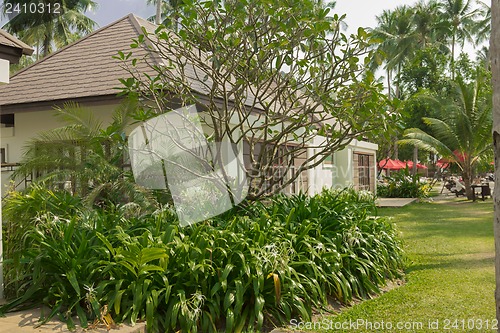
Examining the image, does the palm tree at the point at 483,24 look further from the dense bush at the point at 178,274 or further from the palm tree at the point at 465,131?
the dense bush at the point at 178,274

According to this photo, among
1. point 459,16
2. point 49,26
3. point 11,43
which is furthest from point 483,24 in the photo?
point 11,43

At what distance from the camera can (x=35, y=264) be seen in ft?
16.3

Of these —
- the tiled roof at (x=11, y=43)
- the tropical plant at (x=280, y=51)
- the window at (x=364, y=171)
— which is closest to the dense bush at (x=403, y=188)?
the window at (x=364, y=171)

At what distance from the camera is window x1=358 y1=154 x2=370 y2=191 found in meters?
22.2

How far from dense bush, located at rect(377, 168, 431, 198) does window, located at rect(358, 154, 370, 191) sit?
210cm

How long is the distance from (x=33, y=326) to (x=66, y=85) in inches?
279

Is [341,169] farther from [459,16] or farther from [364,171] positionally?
[459,16]

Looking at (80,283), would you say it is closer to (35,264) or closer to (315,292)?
(35,264)

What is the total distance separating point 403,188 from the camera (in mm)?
24469

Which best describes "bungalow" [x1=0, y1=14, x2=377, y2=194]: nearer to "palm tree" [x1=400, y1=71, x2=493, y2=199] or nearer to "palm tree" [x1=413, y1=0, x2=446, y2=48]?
"palm tree" [x1=400, y1=71, x2=493, y2=199]

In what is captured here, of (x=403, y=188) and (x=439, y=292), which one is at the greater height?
(x=403, y=188)

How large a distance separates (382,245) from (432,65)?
28.6 m

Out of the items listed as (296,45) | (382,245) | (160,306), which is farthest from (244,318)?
(296,45)

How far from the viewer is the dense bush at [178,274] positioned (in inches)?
185
